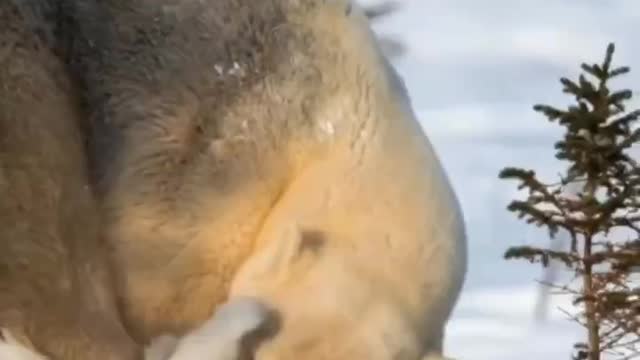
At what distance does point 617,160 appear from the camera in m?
5.38

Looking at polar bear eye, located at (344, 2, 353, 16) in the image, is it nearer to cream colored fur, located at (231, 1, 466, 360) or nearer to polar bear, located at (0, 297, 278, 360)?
cream colored fur, located at (231, 1, 466, 360)

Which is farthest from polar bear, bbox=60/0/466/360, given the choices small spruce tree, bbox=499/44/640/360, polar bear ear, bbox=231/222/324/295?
small spruce tree, bbox=499/44/640/360

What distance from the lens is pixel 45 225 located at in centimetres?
92

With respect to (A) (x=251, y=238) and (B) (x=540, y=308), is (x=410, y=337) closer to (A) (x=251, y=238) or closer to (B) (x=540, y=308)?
(A) (x=251, y=238)

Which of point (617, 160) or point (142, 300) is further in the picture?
point (617, 160)

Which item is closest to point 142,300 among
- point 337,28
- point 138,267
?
point 138,267

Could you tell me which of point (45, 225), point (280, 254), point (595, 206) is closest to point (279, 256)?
point (280, 254)

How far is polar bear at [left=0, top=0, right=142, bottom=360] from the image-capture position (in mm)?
907

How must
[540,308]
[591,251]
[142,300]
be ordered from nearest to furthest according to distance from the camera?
[142,300] → [591,251] → [540,308]

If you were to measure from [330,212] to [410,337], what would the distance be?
0.33ft

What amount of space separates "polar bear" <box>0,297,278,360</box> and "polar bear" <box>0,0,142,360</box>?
0.9 inches

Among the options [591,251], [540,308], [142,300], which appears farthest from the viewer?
[540,308]

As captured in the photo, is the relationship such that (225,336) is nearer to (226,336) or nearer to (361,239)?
(226,336)

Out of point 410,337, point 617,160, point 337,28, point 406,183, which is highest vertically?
point 617,160
